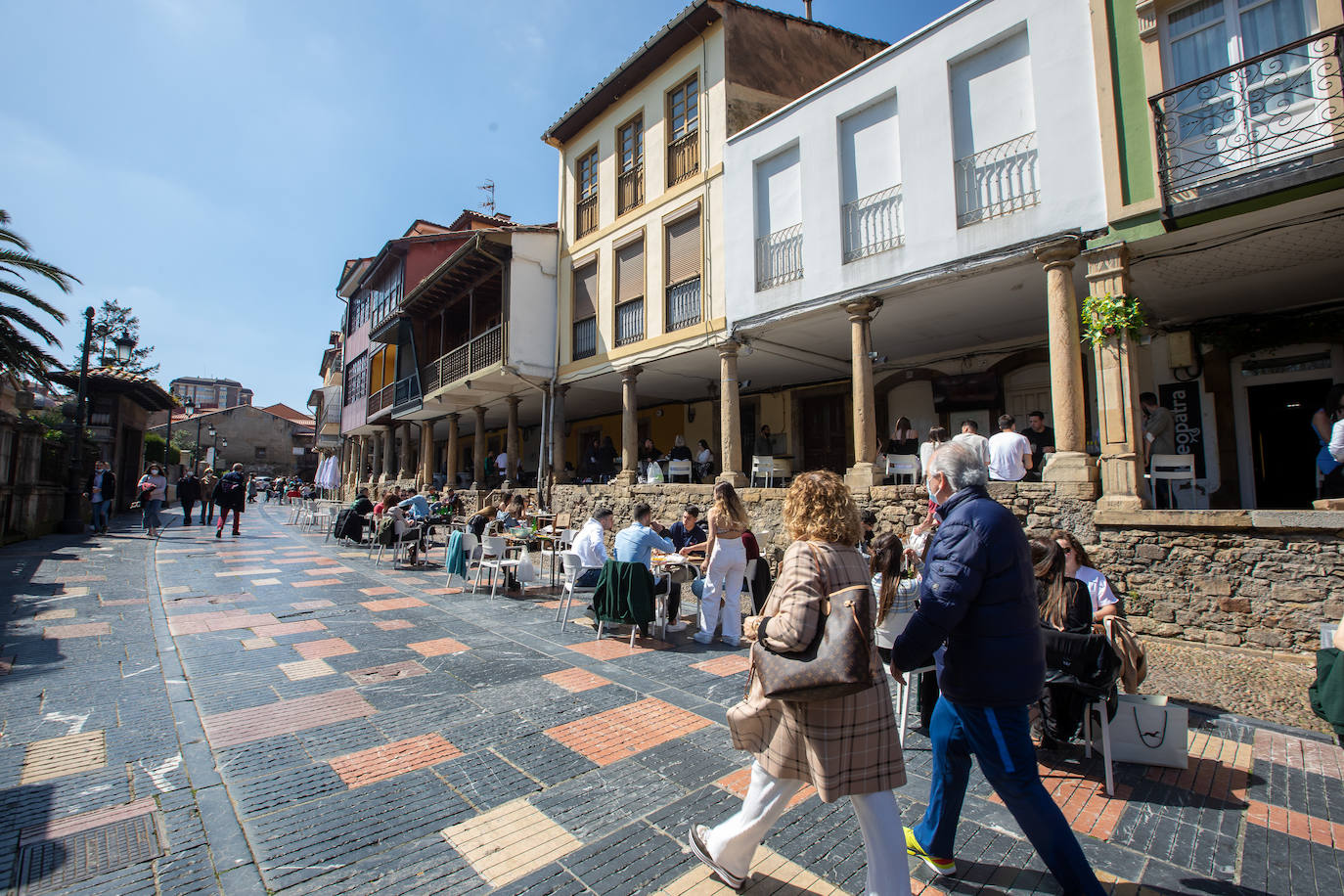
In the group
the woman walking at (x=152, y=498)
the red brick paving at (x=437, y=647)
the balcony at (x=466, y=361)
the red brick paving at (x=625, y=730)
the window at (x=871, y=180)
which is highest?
the window at (x=871, y=180)

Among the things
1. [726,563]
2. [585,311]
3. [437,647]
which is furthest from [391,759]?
[585,311]

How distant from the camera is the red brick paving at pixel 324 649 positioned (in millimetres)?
5395

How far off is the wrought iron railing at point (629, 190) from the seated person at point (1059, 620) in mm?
11610

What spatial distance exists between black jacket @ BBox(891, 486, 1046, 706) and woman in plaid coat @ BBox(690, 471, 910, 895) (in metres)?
0.21

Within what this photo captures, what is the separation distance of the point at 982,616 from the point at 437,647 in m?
4.96

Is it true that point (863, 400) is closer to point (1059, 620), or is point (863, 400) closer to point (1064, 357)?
point (1064, 357)

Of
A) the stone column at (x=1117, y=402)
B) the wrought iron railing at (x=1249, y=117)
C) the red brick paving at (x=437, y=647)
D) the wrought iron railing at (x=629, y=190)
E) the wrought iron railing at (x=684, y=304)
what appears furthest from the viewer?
the wrought iron railing at (x=629, y=190)

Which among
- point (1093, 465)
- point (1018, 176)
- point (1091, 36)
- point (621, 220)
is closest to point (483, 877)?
point (1093, 465)

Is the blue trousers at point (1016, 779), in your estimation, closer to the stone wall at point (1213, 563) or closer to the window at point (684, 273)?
the stone wall at point (1213, 563)

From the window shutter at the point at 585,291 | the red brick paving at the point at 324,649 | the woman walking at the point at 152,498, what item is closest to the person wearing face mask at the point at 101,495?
the woman walking at the point at 152,498

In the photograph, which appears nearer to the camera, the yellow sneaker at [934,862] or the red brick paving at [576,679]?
the yellow sneaker at [934,862]

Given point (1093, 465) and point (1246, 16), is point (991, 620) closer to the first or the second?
point (1093, 465)

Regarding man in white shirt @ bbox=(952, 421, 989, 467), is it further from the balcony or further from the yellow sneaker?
the balcony

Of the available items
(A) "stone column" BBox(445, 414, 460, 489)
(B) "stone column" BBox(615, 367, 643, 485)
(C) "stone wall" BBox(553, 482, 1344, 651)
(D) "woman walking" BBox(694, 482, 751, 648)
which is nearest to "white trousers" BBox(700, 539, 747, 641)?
(D) "woman walking" BBox(694, 482, 751, 648)
